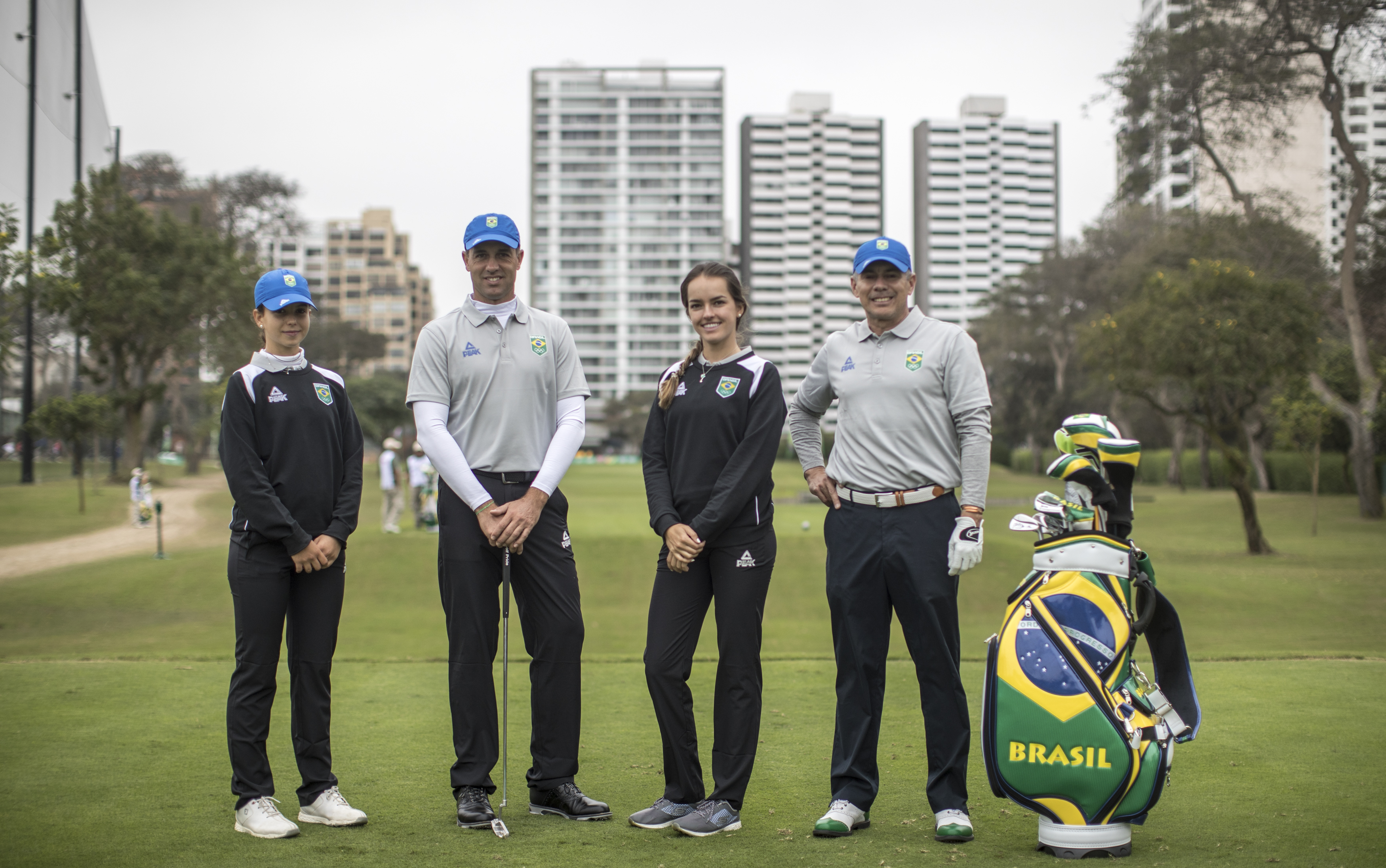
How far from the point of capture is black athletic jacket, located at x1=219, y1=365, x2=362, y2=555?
4219 millimetres

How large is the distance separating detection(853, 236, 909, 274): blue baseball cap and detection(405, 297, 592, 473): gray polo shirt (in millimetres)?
1214

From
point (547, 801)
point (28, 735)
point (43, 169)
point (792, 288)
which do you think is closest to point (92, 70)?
point (43, 169)

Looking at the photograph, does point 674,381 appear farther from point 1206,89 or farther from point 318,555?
point 1206,89

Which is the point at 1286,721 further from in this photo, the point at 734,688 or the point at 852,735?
the point at 734,688

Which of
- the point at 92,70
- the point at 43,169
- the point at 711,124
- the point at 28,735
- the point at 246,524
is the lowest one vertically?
the point at 28,735

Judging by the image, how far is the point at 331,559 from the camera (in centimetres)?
439

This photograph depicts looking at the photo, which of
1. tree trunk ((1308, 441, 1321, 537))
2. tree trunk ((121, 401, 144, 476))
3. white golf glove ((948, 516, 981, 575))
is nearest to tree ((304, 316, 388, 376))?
tree trunk ((121, 401, 144, 476))

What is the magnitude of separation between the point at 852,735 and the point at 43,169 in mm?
30294

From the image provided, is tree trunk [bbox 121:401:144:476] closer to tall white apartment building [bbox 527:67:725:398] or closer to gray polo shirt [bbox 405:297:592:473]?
gray polo shirt [bbox 405:297:592:473]

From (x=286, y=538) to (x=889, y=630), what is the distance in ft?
7.83

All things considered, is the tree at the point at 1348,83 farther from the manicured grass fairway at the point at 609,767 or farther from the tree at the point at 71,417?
the tree at the point at 71,417

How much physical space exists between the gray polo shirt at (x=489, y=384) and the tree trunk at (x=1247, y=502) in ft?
63.9

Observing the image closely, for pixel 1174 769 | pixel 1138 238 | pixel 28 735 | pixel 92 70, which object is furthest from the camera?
pixel 1138 238

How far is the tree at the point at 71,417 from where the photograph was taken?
26828 mm
